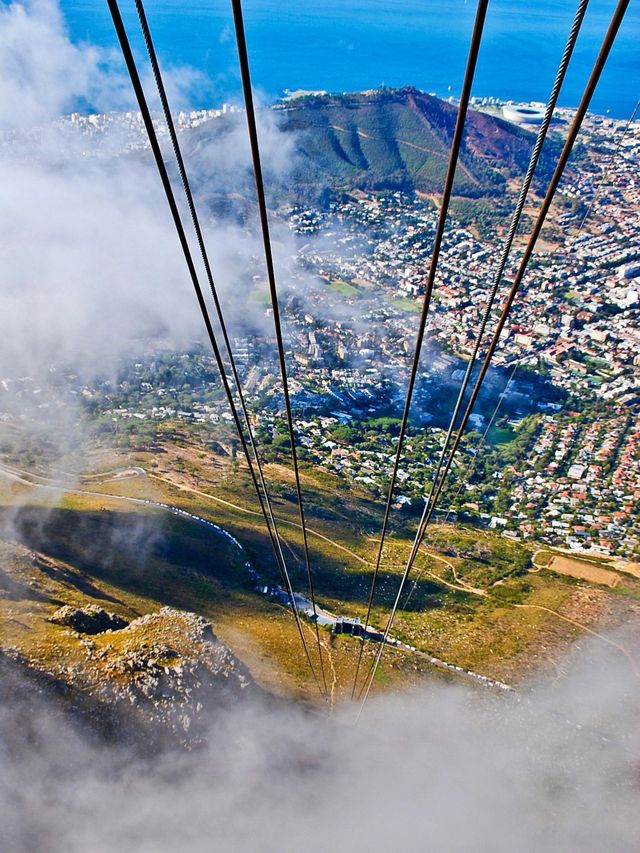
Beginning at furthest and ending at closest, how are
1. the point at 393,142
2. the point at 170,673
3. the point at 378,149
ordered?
the point at 393,142
the point at 378,149
the point at 170,673

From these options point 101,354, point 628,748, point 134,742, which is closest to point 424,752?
point 628,748

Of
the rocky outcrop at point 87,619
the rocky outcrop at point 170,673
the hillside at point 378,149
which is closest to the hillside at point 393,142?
the hillside at point 378,149

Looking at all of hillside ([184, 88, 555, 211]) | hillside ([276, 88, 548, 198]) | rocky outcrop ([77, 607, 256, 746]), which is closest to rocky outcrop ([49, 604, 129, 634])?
rocky outcrop ([77, 607, 256, 746])

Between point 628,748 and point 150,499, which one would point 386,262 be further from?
point 628,748

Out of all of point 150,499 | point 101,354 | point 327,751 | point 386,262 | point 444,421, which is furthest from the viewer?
point 386,262

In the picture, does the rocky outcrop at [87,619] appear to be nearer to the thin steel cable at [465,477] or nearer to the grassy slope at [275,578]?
the grassy slope at [275,578]

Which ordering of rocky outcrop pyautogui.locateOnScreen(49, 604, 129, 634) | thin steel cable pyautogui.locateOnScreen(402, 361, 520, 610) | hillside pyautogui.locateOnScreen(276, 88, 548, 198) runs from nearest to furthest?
rocky outcrop pyautogui.locateOnScreen(49, 604, 129, 634) < thin steel cable pyautogui.locateOnScreen(402, 361, 520, 610) < hillside pyautogui.locateOnScreen(276, 88, 548, 198)

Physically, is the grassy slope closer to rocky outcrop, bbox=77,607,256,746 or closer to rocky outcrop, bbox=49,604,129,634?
rocky outcrop, bbox=49,604,129,634

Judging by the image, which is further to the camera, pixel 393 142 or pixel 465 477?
pixel 393 142

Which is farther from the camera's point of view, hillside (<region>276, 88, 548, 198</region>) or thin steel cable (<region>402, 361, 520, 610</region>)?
hillside (<region>276, 88, 548, 198</region>)

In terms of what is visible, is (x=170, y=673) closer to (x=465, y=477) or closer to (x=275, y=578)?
(x=275, y=578)

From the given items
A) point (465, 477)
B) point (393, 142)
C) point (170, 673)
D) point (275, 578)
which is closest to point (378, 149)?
point (393, 142)
